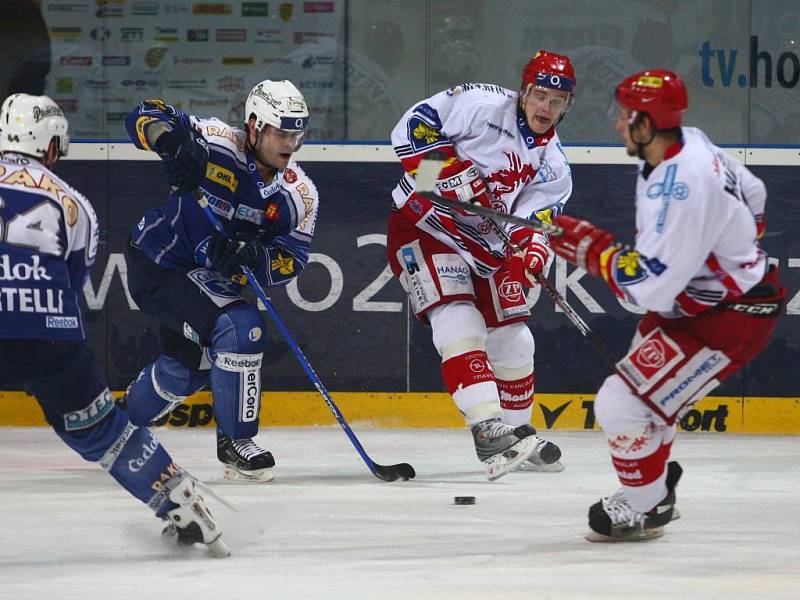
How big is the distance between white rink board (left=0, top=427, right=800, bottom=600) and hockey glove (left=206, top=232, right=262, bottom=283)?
26.9 inches

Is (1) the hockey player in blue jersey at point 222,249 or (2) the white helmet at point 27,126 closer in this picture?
(2) the white helmet at point 27,126

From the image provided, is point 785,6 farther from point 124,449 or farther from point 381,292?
point 124,449

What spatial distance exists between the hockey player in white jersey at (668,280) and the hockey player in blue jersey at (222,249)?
1.43 m

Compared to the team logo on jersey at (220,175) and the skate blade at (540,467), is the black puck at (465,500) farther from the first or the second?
the team logo on jersey at (220,175)

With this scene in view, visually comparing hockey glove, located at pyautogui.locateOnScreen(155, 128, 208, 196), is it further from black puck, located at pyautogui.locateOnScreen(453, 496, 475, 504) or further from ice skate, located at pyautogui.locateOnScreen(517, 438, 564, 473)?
ice skate, located at pyautogui.locateOnScreen(517, 438, 564, 473)

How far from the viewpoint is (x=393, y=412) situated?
20.3ft

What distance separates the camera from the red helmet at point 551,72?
4.86m

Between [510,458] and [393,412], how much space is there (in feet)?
5.02

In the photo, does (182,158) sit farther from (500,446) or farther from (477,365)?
(500,446)

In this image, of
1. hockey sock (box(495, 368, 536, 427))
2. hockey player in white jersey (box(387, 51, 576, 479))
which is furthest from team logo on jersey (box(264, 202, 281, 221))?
hockey sock (box(495, 368, 536, 427))

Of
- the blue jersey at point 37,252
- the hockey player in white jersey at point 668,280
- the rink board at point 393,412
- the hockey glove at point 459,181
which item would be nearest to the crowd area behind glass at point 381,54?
the rink board at point 393,412

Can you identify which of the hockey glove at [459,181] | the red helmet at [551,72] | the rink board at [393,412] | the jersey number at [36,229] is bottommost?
the rink board at [393,412]

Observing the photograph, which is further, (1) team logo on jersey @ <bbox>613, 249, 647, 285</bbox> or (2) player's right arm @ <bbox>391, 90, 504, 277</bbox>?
(2) player's right arm @ <bbox>391, 90, 504, 277</bbox>

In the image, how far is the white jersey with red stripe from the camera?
5043 millimetres
